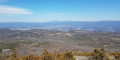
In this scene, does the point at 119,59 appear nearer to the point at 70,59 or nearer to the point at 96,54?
the point at 96,54

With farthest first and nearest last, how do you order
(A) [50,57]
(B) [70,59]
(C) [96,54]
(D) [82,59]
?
(D) [82,59], (C) [96,54], (B) [70,59], (A) [50,57]

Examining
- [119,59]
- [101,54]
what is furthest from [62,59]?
[119,59]

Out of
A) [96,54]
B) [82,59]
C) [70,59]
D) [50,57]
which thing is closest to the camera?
[50,57]

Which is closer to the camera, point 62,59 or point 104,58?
point 62,59

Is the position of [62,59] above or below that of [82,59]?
above

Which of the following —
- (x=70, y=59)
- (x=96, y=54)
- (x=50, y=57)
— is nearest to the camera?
(x=50, y=57)

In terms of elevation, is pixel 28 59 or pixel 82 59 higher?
pixel 28 59

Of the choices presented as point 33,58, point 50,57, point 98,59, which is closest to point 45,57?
point 50,57

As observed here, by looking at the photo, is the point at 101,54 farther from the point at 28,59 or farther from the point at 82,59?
the point at 28,59

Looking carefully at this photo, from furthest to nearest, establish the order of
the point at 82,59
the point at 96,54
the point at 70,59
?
1. the point at 82,59
2. the point at 96,54
3. the point at 70,59
